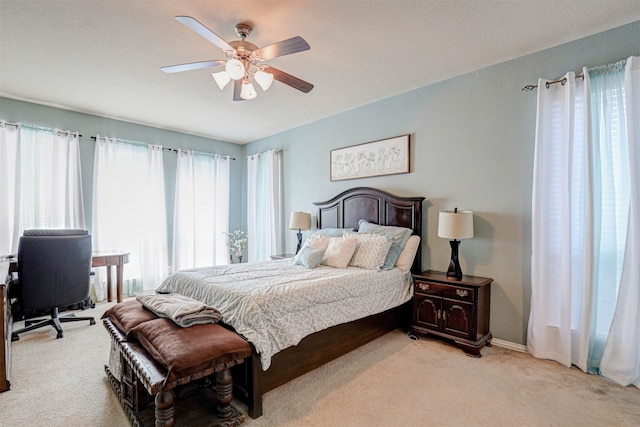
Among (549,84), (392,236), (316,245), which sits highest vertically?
(549,84)

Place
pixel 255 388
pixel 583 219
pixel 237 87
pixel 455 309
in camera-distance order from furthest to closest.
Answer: pixel 455 309, pixel 237 87, pixel 583 219, pixel 255 388

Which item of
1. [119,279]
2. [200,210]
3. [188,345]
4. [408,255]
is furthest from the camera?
[200,210]

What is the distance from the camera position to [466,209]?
3.23 m

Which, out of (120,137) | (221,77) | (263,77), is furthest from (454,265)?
(120,137)

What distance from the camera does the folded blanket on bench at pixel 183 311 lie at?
76.3 inches

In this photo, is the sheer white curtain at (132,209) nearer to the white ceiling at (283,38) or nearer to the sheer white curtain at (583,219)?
the white ceiling at (283,38)

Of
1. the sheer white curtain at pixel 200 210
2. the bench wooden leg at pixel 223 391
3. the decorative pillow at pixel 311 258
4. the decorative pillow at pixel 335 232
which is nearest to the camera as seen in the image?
the bench wooden leg at pixel 223 391

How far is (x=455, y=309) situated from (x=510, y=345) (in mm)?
635

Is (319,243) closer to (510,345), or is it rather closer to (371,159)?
(371,159)

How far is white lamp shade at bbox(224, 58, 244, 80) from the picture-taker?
7.07 ft

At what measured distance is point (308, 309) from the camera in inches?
A: 91.3

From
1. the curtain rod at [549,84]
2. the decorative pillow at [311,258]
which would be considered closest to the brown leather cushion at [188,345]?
the decorative pillow at [311,258]

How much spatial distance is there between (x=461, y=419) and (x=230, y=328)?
1575 mm

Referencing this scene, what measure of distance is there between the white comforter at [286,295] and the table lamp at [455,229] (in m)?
0.51
